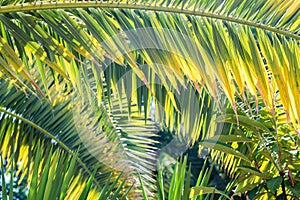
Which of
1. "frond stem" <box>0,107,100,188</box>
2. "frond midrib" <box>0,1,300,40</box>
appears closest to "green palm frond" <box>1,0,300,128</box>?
"frond midrib" <box>0,1,300,40</box>

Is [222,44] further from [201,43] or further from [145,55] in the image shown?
[145,55]

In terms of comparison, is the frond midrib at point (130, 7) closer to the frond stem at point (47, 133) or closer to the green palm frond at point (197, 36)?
the green palm frond at point (197, 36)

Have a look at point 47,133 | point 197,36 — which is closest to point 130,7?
point 197,36

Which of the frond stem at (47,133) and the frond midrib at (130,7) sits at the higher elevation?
the frond midrib at (130,7)

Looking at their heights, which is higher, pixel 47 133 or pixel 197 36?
pixel 197 36

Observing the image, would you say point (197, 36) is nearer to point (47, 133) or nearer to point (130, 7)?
point (130, 7)

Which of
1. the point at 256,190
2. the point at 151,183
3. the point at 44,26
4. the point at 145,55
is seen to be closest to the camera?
the point at 145,55

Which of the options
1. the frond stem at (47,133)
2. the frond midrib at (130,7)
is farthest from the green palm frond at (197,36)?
the frond stem at (47,133)

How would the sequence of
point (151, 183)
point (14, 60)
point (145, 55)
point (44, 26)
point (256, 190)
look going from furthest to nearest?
point (151, 183), point (256, 190), point (44, 26), point (145, 55), point (14, 60)

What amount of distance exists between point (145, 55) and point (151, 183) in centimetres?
249

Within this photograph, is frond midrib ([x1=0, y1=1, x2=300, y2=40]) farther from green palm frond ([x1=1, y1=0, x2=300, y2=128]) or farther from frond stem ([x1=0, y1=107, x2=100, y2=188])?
frond stem ([x1=0, y1=107, x2=100, y2=188])

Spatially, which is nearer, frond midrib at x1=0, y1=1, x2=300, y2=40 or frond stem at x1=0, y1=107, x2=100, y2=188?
frond midrib at x1=0, y1=1, x2=300, y2=40

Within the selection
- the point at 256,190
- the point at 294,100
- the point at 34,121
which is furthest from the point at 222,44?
the point at 34,121

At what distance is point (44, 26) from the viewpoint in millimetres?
2164
